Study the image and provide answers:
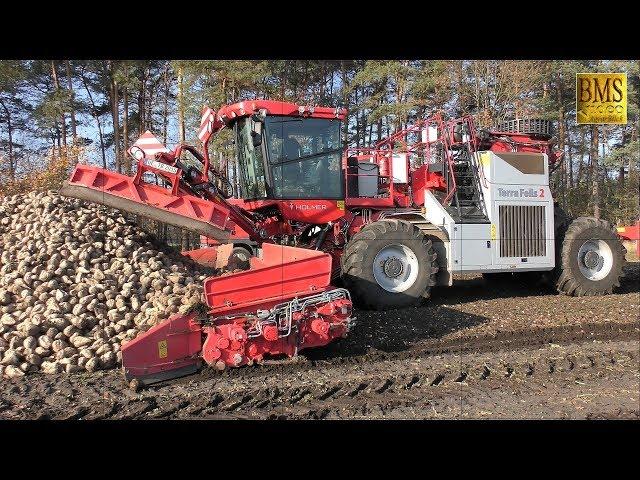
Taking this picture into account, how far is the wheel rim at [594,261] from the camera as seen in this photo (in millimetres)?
6234

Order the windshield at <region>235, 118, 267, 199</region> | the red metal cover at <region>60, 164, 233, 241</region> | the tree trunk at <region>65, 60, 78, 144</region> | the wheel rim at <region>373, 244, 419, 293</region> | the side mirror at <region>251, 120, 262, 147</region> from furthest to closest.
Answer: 1. the wheel rim at <region>373, 244, 419, 293</region>
2. the windshield at <region>235, 118, 267, 199</region>
3. the side mirror at <region>251, 120, 262, 147</region>
4. the red metal cover at <region>60, 164, 233, 241</region>
5. the tree trunk at <region>65, 60, 78, 144</region>

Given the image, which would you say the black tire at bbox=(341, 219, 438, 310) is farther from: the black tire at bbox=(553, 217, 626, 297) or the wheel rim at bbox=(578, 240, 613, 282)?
the wheel rim at bbox=(578, 240, 613, 282)

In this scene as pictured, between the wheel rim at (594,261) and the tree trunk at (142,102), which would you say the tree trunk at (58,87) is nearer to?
the tree trunk at (142,102)

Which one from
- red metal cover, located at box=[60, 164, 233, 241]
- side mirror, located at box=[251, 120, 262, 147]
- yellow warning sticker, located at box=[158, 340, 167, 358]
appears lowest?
yellow warning sticker, located at box=[158, 340, 167, 358]

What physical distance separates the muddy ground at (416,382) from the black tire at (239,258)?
131 centimetres

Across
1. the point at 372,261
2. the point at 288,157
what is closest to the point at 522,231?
the point at 372,261

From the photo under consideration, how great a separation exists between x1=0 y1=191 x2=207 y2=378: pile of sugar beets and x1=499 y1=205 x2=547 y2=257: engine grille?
10.7ft

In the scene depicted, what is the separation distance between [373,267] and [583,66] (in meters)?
3.33

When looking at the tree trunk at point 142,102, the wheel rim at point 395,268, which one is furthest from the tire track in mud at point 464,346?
the tree trunk at point 142,102

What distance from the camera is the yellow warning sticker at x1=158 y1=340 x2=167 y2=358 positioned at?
3.91 meters

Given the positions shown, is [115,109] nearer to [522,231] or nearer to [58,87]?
[58,87]

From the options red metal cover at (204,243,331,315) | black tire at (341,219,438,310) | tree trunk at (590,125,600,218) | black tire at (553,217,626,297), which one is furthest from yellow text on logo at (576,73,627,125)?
black tire at (553,217,626,297)

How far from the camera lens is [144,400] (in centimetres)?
359

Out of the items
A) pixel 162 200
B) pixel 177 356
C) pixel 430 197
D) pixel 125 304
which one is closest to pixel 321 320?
pixel 177 356
